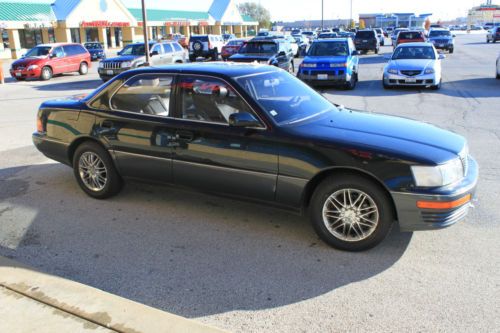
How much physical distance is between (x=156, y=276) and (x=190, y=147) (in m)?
1.44

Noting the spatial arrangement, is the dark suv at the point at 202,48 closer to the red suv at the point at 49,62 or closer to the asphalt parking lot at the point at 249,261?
the red suv at the point at 49,62

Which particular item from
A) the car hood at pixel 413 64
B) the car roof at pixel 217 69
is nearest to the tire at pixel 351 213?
the car roof at pixel 217 69

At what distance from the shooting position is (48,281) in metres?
3.71

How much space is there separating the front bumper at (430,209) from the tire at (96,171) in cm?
324

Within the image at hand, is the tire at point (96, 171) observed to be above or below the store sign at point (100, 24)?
below

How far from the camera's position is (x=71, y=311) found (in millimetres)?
3309

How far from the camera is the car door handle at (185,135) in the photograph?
4.77 meters

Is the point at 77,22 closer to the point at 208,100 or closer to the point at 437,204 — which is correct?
the point at 208,100

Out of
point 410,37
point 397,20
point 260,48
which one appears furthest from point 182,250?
point 397,20

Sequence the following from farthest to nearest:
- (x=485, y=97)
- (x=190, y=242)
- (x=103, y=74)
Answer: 1. (x=103, y=74)
2. (x=485, y=97)
3. (x=190, y=242)

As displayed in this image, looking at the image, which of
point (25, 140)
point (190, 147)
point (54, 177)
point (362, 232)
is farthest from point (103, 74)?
point (362, 232)

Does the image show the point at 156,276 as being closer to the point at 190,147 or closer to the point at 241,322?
the point at 241,322

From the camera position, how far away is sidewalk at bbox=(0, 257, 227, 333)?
3.12m

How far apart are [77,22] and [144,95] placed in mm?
46634
